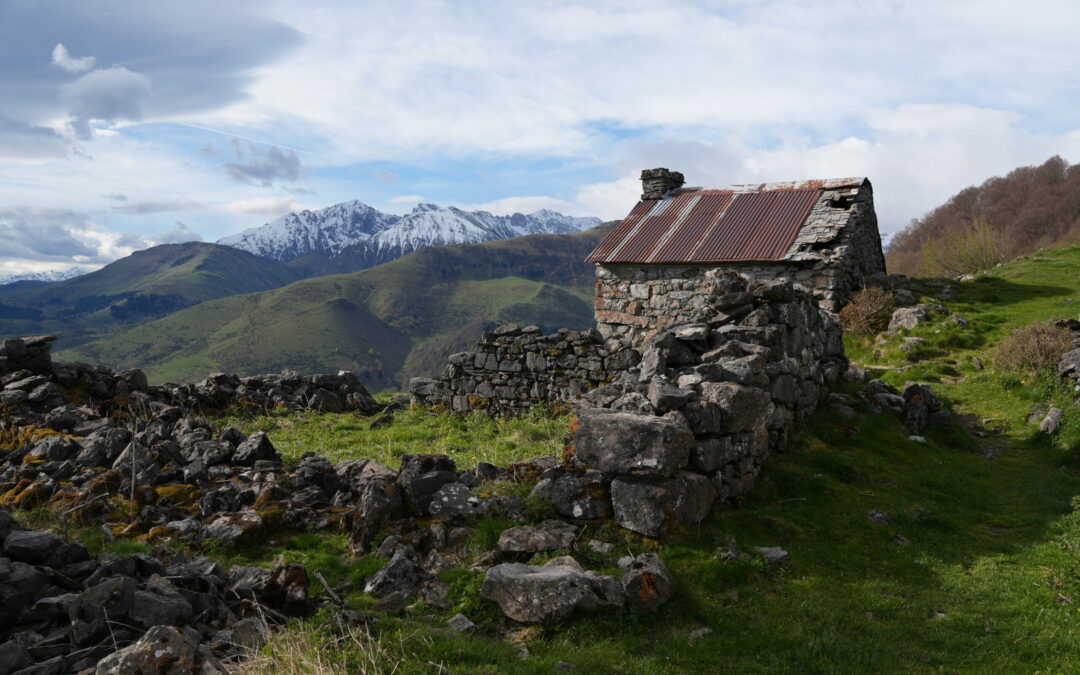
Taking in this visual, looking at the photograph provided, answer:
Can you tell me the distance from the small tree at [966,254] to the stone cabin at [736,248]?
59.3 ft

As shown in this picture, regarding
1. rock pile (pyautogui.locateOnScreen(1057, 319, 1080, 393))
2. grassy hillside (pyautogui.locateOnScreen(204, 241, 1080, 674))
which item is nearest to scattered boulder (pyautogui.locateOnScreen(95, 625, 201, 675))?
grassy hillside (pyautogui.locateOnScreen(204, 241, 1080, 674))

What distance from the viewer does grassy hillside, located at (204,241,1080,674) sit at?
5.54m

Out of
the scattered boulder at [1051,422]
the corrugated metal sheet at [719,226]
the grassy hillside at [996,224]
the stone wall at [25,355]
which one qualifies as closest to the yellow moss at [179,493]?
the stone wall at [25,355]

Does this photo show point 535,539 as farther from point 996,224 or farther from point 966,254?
point 996,224

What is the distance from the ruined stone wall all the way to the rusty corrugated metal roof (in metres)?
8.63

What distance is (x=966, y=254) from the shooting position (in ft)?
131

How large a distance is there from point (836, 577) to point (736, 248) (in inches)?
662

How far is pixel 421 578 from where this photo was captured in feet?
22.3

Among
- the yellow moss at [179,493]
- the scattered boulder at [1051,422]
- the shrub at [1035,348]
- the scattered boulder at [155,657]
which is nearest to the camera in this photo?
the scattered boulder at [155,657]

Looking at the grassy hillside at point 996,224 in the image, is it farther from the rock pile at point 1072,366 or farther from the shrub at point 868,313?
the rock pile at point 1072,366

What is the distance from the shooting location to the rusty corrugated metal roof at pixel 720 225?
22.8 meters

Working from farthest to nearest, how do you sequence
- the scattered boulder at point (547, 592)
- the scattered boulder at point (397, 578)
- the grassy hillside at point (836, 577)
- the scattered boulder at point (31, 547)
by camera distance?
the scattered boulder at point (397, 578) → the scattered boulder at point (31, 547) → the scattered boulder at point (547, 592) → the grassy hillside at point (836, 577)

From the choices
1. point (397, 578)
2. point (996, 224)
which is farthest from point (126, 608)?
point (996, 224)

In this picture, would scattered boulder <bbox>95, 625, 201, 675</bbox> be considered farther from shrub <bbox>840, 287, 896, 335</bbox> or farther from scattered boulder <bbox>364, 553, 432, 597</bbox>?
shrub <bbox>840, 287, 896, 335</bbox>
